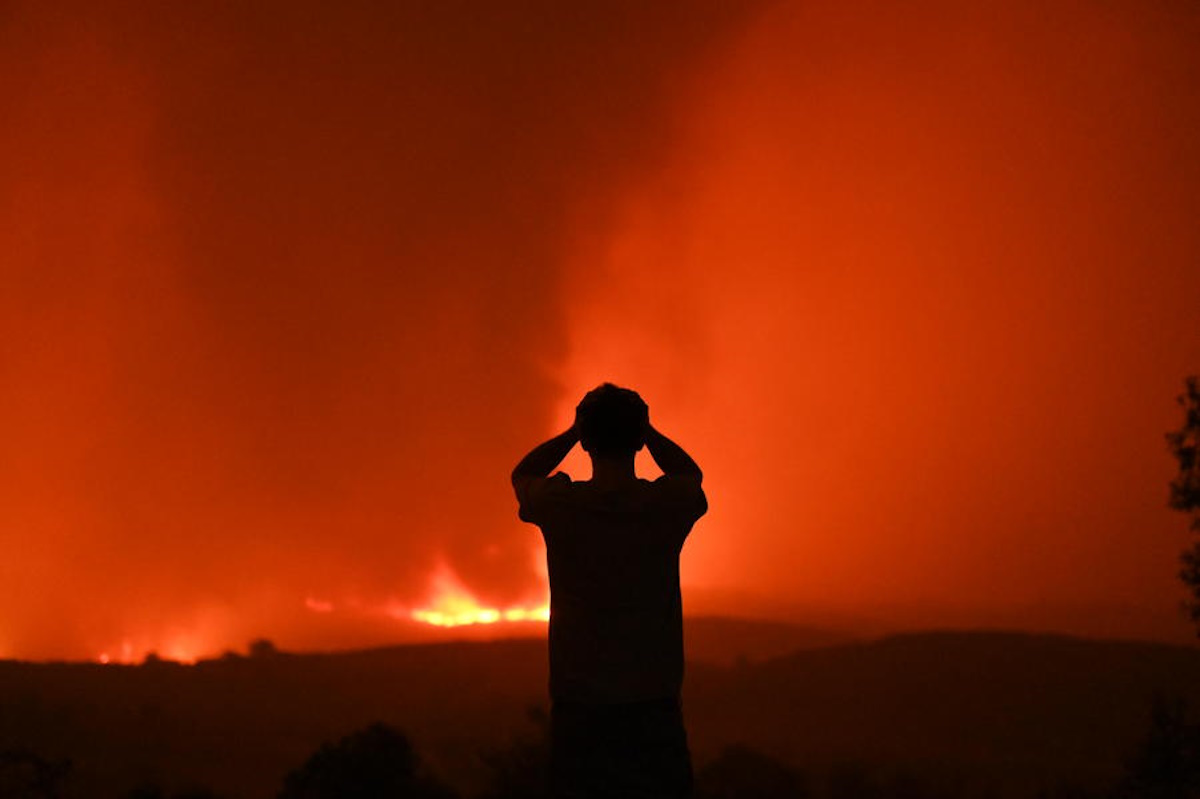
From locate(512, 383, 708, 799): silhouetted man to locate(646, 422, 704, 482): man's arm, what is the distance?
0.64ft

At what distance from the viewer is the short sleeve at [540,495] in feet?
8.98

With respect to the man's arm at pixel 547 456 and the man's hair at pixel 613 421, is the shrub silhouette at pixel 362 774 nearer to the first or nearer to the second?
the man's arm at pixel 547 456

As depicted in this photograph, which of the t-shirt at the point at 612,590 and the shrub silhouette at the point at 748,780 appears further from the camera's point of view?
the shrub silhouette at the point at 748,780

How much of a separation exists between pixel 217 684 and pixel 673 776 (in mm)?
17298

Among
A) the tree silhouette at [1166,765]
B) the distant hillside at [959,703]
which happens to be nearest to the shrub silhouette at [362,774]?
the tree silhouette at [1166,765]

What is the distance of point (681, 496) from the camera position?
2.78m

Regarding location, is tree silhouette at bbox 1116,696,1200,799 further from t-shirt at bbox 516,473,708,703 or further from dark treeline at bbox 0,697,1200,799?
t-shirt at bbox 516,473,708,703

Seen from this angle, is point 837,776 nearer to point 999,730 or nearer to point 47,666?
point 999,730

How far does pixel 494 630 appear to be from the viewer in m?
26.0

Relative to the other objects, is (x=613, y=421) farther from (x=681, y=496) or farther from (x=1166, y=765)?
(x=1166, y=765)

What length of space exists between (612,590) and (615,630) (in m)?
0.09

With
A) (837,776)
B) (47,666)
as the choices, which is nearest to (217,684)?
(47,666)

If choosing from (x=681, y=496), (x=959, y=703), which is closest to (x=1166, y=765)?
(x=681, y=496)

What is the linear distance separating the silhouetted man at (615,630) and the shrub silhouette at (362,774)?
6732mm
